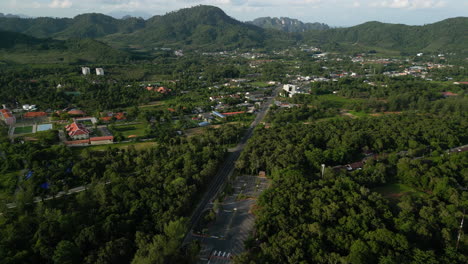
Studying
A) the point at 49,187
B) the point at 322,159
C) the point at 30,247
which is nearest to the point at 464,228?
the point at 322,159

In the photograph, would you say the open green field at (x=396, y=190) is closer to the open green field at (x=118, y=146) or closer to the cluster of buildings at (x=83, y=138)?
the open green field at (x=118, y=146)

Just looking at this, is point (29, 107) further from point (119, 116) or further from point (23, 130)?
point (119, 116)

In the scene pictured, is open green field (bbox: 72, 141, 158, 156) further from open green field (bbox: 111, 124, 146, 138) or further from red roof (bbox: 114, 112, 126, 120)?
red roof (bbox: 114, 112, 126, 120)

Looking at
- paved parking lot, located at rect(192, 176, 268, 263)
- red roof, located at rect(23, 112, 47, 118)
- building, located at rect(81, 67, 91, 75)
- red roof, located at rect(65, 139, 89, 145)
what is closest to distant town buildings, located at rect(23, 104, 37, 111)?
red roof, located at rect(23, 112, 47, 118)

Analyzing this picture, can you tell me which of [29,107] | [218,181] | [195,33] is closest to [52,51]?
[29,107]

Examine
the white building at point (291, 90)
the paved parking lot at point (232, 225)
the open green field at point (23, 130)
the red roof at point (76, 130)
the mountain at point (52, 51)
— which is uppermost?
the mountain at point (52, 51)

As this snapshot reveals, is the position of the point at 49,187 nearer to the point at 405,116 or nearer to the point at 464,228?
the point at 464,228

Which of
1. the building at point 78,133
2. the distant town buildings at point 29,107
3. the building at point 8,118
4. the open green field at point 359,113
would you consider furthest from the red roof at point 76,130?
the open green field at point 359,113
